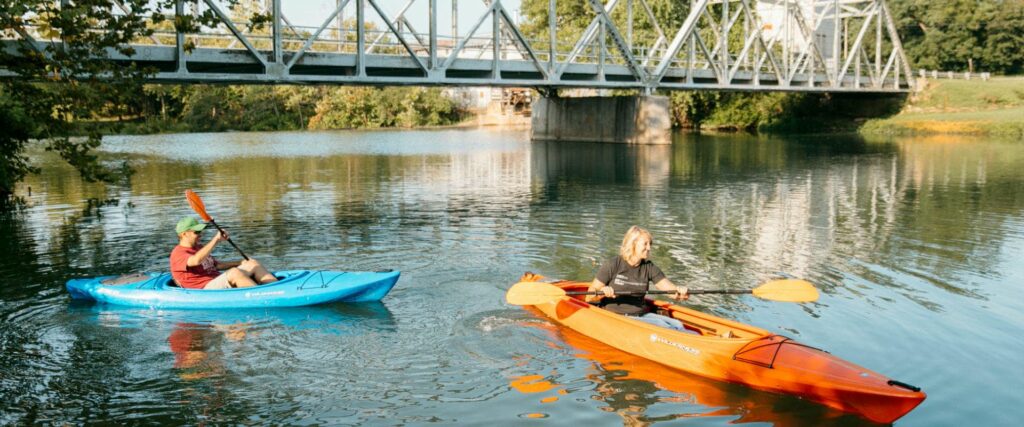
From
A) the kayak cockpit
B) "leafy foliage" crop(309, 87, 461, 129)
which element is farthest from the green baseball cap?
"leafy foliage" crop(309, 87, 461, 129)

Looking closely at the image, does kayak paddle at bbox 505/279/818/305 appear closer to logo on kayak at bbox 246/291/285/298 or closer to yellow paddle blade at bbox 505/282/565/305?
yellow paddle blade at bbox 505/282/565/305

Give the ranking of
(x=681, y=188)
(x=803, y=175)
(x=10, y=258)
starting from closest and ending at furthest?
(x=10, y=258) < (x=681, y=188) < (x=803, y=175)

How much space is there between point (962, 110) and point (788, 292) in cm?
6941

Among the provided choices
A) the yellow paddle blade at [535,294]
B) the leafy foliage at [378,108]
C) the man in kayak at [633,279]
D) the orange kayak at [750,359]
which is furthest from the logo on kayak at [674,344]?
the leafy foliage at [378,108]

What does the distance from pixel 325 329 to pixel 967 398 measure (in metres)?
7.53

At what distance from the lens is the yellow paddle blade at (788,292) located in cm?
1084

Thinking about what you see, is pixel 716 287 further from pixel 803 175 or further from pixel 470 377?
pixel 803 175

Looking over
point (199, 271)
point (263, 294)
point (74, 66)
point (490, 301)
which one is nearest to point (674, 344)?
point (490, 301)

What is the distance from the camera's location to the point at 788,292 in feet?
35.9

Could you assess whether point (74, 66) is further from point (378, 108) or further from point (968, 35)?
point (968, 35)

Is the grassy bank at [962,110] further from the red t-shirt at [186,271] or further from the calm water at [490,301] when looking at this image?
the red t-shirt at [186,271]

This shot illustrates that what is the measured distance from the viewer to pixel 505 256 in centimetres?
1683

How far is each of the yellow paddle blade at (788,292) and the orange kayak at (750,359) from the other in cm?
98

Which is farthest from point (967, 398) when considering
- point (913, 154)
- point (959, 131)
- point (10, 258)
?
point (959, 131)
